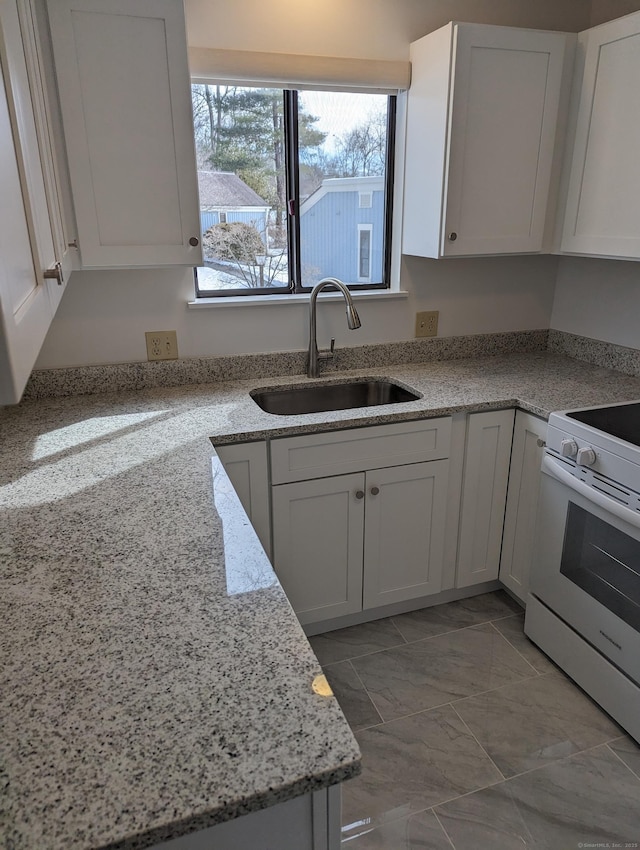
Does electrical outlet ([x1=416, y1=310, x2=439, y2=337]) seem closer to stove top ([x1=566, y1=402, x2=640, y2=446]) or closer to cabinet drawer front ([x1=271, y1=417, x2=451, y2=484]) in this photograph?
cabinet drawer front ([x1=271, y1=417, x2=451, y2=484])

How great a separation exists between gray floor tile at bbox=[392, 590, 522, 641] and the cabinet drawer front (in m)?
0.67

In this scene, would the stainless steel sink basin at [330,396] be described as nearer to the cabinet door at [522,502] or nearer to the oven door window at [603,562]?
the cabinet door at [522,502]

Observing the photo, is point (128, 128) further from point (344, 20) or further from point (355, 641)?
point (355, 641)

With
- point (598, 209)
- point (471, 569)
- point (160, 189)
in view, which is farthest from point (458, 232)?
point (471, 569)

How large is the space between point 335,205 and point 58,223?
1191 mm

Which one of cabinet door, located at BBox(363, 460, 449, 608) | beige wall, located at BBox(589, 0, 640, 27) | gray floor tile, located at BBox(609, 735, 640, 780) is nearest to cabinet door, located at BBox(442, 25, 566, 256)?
beige wall, located at BBox(589, 0, 640, 27)

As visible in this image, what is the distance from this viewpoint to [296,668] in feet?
2.63

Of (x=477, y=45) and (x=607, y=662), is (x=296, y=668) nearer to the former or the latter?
(x=607, y=662)

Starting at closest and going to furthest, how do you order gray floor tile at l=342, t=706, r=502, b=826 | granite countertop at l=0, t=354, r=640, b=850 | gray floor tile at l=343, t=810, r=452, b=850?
granite countertop at l=0, t=354, r=640, b=850 → gray floor tile at l=343, t=810, r=452, b=850 → gray floor tile at l=342, t=706, r=502, b=826

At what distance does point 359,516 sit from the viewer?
2.01 meters

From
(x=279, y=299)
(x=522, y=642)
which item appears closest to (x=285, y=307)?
(x=279, y=299)

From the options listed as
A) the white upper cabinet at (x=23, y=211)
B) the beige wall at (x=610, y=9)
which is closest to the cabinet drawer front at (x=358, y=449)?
the white upper cabinet at (x=23, y=211)

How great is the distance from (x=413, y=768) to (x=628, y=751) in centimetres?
63

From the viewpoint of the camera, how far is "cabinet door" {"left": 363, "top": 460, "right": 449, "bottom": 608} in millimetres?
2029
